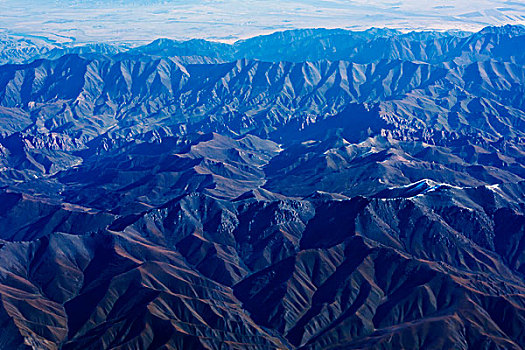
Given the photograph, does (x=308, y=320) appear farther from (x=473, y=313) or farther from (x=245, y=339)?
(x=473, y=313)

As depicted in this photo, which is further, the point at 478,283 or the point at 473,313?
the point at 478,283

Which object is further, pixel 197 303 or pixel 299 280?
pixel 299 280

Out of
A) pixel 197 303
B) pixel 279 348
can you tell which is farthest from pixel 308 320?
pixel 197 303

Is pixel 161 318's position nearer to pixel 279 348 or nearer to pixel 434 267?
pixel 279 348

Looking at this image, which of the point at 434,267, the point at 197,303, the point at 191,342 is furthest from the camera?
the point at 434,267

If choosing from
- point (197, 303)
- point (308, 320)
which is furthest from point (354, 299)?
point (197, 303)

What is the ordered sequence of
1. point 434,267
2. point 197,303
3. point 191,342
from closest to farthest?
point 191,342 < point 197,303 < point 434,267

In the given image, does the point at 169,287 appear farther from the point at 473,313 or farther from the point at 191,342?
the point at 473,313
